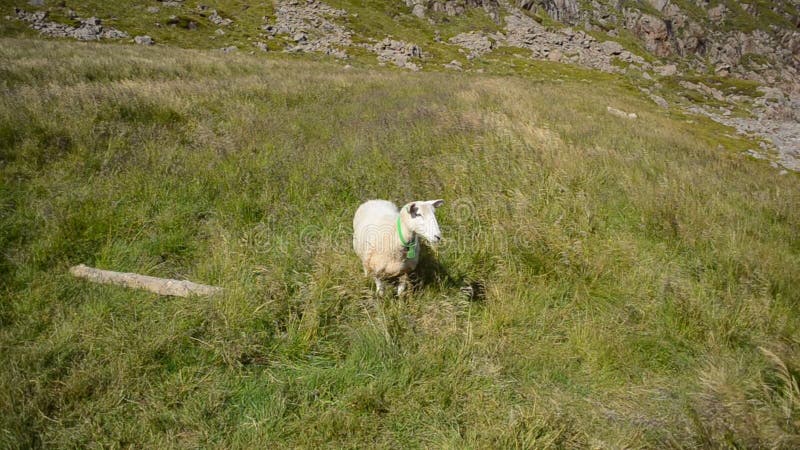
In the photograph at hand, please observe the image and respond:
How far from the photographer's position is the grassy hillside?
2588mm

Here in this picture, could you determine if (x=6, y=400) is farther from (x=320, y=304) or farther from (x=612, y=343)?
A: (x=612, y=343)

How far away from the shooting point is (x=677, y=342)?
11.6 feet

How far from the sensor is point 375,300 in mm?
3697

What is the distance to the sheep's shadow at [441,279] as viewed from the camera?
13.8ft

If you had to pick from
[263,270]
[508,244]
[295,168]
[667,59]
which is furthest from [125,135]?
[667,59]

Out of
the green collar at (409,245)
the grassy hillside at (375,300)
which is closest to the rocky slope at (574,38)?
the grassy hillside at (375,300)

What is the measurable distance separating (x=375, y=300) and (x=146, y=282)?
2.39m

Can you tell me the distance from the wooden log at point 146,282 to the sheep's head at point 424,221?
2013 mm

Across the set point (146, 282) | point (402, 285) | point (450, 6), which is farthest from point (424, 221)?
point (450, 6)

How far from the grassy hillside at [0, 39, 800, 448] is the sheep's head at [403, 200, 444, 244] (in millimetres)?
752

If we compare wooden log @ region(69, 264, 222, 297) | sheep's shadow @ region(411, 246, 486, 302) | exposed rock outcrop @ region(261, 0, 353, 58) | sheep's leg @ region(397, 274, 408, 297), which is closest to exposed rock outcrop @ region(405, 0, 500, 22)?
exposed rock outcrop @ region(261, 0, 353, 58)

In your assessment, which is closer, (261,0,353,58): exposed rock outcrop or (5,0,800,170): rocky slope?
(5,0,800,170): rocky slope

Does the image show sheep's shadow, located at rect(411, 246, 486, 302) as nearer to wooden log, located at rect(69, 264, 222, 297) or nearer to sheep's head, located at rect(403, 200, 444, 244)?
sheep's head, located at rect(403, 200, 444, 244)

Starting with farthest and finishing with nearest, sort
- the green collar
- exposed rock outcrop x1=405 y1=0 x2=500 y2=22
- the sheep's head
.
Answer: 1. exposed rock outcrop x1=405 y1=0 x2=500 y2=22
2. the green collar
3. the sheep's head
